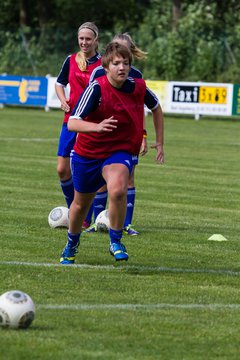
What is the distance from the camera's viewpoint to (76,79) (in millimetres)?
11852

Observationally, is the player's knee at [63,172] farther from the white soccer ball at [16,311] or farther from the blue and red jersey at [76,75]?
the white soccer ball at [16,311]

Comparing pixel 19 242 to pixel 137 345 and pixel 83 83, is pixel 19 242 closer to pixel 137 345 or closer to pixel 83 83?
pixel 83 83

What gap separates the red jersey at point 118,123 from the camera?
935 cm

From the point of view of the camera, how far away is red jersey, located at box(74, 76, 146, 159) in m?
9.35

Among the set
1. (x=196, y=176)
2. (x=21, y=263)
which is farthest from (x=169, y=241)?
(x=196, y=176)

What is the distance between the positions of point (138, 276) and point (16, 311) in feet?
8.15

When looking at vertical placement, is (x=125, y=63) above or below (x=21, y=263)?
above

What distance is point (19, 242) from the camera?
10883mm

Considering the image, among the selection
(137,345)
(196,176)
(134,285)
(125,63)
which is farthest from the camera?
(196,176)

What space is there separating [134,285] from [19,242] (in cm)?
247

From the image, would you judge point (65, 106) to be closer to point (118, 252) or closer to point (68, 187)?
point (68, 187)

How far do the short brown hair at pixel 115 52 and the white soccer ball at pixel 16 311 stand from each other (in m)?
2.91

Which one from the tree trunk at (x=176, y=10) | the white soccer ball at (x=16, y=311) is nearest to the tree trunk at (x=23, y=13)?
the tree trunk at (x=176, y=10)

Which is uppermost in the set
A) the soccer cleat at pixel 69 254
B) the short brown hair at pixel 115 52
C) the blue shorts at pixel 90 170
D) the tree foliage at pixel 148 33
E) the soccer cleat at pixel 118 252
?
the tree foliage at pixel 148 33
